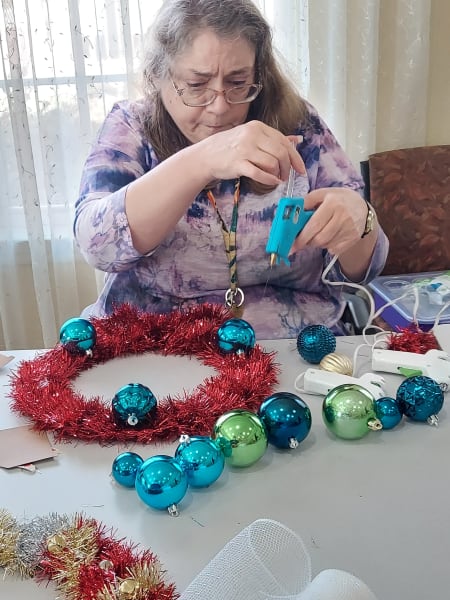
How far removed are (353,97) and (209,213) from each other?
0.89 meters

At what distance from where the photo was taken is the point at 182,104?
1268 millimetres

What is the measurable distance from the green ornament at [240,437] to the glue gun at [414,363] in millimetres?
270

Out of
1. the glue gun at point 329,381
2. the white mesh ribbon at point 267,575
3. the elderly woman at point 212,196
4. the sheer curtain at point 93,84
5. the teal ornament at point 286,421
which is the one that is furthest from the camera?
the sheer curtain at point 93,84

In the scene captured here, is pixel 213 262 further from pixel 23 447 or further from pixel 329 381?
pixel 23 447

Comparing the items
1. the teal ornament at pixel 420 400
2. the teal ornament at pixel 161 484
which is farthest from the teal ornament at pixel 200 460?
the teal ornament at pixel 420 400

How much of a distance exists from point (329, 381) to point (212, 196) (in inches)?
21.4

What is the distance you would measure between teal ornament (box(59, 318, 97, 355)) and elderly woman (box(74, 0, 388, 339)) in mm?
197

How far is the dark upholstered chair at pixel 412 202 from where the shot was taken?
196cm

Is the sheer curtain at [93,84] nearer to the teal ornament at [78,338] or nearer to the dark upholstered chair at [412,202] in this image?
the dark upholstered chair at [412,202]

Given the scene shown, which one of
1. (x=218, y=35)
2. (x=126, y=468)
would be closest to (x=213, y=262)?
(x=218, y=35)

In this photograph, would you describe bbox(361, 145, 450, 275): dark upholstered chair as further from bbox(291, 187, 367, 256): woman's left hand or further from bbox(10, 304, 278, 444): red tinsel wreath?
bbox(10, 304, 278, 444): red tinsel wreath

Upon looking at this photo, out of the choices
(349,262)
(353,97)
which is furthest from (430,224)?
(349,262)

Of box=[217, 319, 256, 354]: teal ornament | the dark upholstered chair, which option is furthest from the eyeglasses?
the dark upholstered chair

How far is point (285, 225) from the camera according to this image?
106 cm
